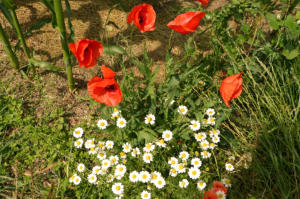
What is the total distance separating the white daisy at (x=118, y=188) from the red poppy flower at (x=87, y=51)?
2.41 ft

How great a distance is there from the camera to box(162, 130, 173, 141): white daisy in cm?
173

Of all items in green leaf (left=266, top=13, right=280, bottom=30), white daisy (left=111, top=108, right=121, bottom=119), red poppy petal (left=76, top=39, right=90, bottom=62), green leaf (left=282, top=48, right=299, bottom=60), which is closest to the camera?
red poppy petal (left=76, top=39, right=90, bottom=62)

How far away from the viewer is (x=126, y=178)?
173 centimetres

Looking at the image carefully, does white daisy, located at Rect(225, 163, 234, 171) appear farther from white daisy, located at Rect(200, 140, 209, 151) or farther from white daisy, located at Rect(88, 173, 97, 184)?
white daisy, located at Rect(88, 173, 97, 184)

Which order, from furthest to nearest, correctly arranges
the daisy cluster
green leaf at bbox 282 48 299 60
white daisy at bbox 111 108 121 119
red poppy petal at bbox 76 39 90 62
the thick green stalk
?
green leaf at bbox 282 48 299 60 < the thick green stalk < white daisy at bbox 111 108 121 119 < the daisy cluster < red poppy petal at bbox 76 39 90 62

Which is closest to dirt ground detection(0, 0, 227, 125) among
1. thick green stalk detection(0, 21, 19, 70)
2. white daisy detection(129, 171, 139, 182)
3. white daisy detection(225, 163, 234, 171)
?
thick green stalk detection(0, 21, 19, 70)

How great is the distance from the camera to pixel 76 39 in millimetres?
2352

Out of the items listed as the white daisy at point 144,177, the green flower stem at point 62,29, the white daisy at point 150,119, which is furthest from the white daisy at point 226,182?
the green flower stem at point 62,29

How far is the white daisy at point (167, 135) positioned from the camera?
1.73 meters

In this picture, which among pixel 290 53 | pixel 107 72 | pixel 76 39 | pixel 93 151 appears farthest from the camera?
pixel 76 39

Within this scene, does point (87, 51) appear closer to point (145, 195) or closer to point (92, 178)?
point (92, 178)

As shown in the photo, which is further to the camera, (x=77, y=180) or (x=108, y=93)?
(x=77, y=180)

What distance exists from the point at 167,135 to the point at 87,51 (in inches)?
28.6

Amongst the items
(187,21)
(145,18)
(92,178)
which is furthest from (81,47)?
(92,178)
